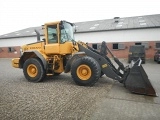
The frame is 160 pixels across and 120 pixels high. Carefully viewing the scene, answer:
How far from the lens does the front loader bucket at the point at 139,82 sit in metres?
5.95

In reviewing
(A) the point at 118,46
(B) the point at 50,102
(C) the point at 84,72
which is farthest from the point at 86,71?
(A) the point at 118,46

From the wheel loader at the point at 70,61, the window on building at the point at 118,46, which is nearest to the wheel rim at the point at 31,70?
the wheel loader at the point at 70,61

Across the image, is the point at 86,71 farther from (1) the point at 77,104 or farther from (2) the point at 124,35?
(2) the point at 124,35

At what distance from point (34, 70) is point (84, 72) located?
109 inches

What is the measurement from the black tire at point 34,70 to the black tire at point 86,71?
1.76 metres

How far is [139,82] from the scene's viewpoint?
19.9 feet

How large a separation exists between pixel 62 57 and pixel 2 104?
3.77 meters

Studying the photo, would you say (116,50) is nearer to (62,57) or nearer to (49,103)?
(62,57)

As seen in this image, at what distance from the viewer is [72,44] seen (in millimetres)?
7949

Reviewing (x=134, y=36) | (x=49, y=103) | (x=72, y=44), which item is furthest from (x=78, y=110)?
(x=134, y=36)

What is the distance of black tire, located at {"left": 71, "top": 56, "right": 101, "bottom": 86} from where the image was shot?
272 inches

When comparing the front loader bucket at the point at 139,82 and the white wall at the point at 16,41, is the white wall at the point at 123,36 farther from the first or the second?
the front loader bucket at the point at 139,82

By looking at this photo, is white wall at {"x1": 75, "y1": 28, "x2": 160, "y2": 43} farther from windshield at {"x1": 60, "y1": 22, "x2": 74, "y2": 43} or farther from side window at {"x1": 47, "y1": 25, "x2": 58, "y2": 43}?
side window at {"x1": 47, "y1": 25, "x2": 58, "y2": 43}

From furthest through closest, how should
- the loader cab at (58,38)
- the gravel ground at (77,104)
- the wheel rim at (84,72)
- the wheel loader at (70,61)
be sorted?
1. the loader cab at (58,38)
2. the wheel rim at (84,72)
3. the wheel loader at (70,61)
4. the gravel ground at (77,104)
